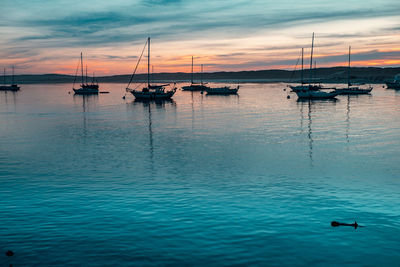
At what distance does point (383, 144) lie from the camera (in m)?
32.7

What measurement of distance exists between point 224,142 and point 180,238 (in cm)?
2159

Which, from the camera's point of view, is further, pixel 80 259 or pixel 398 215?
pixel 398 215

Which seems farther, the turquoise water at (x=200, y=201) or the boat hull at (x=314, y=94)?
the boat hull at (x=314, y=94)

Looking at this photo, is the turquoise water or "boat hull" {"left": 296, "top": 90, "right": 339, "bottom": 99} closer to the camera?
the turquoise water

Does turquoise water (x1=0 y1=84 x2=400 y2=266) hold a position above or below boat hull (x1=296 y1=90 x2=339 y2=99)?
below

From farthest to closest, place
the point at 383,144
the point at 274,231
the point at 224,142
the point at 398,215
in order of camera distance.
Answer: the point at 224,142
the point at 383,144
the point at 398,215
the point at 274,231

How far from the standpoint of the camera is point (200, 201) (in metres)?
17.9

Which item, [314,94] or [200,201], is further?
[314,94]

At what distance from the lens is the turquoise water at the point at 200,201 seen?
12898mm

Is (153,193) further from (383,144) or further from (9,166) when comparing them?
(383,144)

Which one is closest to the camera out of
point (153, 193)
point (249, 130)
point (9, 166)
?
point (153, 193)

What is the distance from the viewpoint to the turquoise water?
12.9m

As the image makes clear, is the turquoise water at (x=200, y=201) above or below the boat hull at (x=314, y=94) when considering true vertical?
below

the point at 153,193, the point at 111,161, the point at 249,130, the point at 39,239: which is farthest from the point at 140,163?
the point at 249,130
